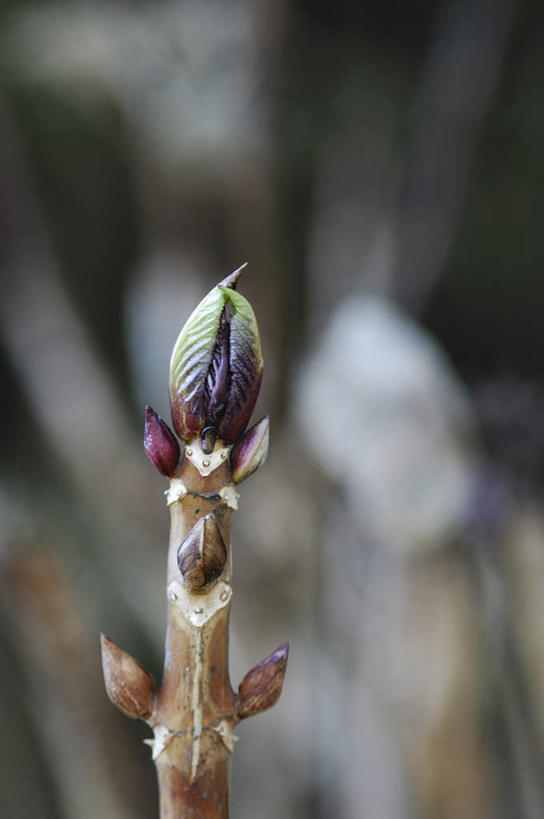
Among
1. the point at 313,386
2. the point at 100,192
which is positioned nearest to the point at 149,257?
the point at 100,192

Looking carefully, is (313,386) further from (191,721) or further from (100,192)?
(191,721)

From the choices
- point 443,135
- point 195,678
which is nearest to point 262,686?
point 195,678

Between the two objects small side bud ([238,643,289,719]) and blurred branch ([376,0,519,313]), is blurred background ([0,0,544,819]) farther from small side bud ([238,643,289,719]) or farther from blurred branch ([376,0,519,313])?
small side bud ([238,643,289,719])

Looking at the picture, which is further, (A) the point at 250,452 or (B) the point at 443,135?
(B) the point at 443,135

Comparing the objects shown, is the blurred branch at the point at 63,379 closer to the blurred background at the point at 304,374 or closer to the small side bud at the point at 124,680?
the blurred background at the point at 304,374

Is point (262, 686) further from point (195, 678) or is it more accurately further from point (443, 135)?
point (443, 135)
